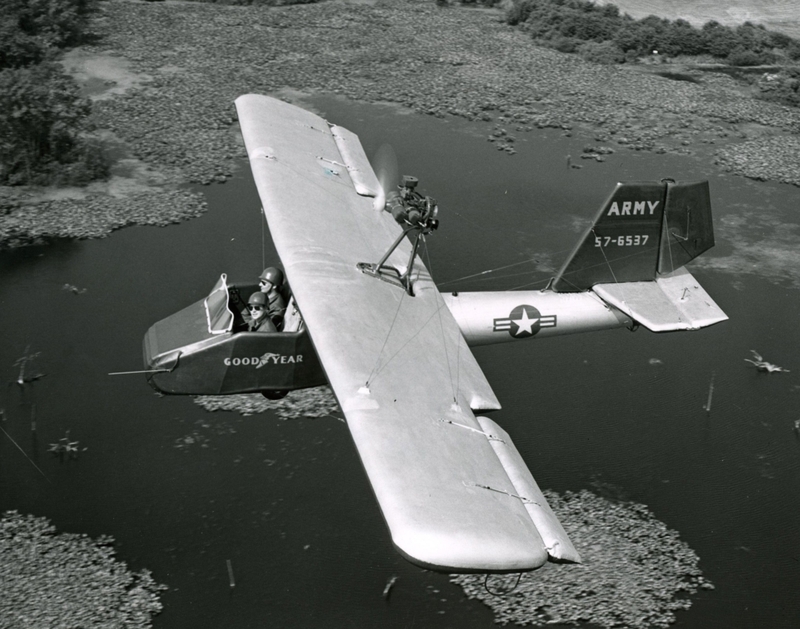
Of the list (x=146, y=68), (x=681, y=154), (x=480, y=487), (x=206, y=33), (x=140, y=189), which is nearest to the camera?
(x=480, y=487)

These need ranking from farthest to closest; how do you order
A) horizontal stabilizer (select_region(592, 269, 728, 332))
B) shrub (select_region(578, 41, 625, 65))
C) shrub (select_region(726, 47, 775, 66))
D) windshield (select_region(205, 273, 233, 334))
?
shrub (select_region(726, 47, 775, 66)) < shrub (select_region(578, 41, 625, 65)) < horizontal stabilizer (select_region(592, 269, 728, 332)) < windshield (select_region(205, 273, 233, 334))

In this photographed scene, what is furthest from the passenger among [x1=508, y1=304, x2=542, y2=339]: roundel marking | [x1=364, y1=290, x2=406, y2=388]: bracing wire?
[x1=508, y1=304, x2=542, y2=339]: roundel marking

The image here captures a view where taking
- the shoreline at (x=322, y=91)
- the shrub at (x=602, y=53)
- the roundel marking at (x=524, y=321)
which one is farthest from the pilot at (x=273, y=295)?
the shrub at (x=602, y=53)

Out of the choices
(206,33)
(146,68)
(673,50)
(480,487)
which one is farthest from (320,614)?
(673,50)

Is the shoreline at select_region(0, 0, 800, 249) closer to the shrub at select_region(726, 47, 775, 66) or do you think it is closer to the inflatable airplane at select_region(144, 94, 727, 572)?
the shrub at select_region(726, 47, 775, 66)

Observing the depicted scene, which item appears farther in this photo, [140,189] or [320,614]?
[140,189]

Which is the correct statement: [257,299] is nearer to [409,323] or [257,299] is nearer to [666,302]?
[409,323]

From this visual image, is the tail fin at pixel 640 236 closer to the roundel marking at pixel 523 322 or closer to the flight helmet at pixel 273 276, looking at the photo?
the roundel marking at pixel 523 322

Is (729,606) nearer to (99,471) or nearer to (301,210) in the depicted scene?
(301,210)
